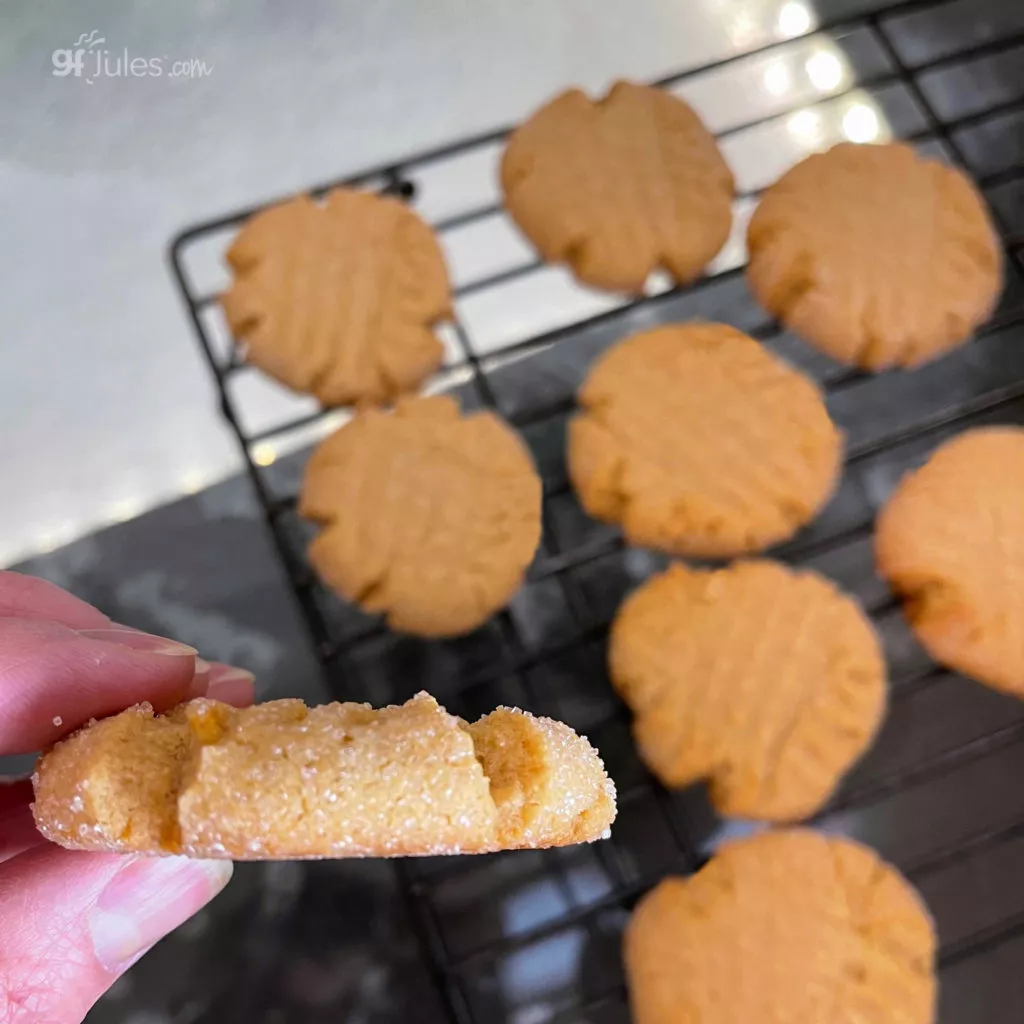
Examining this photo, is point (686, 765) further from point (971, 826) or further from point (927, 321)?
point (927, 321)

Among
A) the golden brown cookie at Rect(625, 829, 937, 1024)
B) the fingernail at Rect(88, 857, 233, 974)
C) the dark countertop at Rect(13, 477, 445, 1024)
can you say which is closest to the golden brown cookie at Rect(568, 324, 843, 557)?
the golden brown cookie at Rect(625, 829, 937, 1024)

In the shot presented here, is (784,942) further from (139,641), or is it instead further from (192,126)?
(192,126)

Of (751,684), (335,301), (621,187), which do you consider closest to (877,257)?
(621,187)

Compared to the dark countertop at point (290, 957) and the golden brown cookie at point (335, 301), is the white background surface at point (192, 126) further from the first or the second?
the dark countertop at point (290, 957)

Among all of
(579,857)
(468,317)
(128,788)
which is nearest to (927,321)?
(468,317)

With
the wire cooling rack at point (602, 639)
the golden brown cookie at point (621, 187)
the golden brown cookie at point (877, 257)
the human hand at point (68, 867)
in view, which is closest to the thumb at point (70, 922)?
the human hand at point (68, 867)

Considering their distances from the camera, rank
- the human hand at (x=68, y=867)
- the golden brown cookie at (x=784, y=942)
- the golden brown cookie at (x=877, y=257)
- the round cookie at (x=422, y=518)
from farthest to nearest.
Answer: the golden brown cookie at (x=877, y=257)
the round cookie at (x=422, y=518)
the golden brown cookie at (x=784, y=942)
the human hand at (x=68, y=867)

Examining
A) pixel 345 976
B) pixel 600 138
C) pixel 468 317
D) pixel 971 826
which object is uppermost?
pixel 600 138
